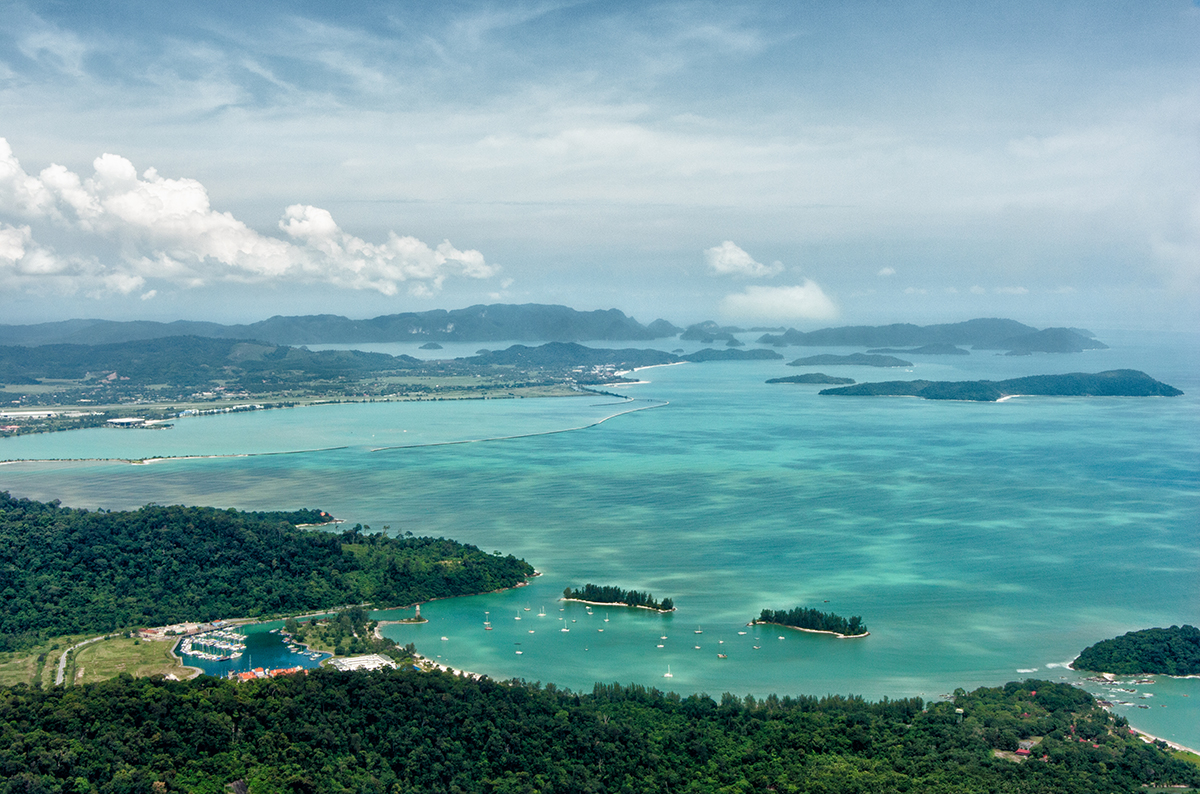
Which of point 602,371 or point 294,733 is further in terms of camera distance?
point 602,371

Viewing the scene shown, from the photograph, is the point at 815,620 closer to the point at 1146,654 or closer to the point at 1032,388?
the point at 1146,654

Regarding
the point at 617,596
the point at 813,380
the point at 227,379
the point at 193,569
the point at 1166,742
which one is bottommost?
Answer: the point at 1166,742

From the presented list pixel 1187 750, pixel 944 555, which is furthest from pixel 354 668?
pixel 944 555

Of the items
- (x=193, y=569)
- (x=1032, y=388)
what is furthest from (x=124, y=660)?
(x=1032, y=388)

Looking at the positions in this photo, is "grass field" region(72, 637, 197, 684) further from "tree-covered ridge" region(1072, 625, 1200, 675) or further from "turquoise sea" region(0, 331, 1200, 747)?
"tree-covered ridge" region(1072, 625, 1200, 675)

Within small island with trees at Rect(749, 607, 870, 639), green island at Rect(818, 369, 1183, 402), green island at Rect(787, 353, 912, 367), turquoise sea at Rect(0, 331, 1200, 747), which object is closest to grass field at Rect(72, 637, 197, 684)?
turquoise sea at Rect(0, 331, 1200, 747)

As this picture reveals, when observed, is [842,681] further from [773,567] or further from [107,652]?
[107,652]
